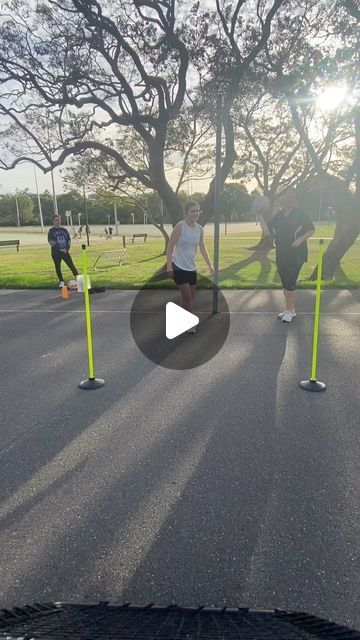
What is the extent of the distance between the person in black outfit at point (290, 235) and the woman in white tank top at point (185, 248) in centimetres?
134

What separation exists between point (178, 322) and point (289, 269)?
2.11 metres

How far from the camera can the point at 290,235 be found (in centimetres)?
587

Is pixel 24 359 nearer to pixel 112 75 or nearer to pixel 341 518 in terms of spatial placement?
pixel 341 518

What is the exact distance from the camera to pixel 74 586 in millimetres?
1839

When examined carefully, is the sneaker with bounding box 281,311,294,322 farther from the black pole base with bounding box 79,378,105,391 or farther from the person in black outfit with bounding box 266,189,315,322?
the black pole base with bounding box 79,378,105,391

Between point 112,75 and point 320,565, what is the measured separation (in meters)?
16.5

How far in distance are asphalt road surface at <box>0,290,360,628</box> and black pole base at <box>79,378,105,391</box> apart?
0.08 meters

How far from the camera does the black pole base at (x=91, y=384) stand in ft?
13.5

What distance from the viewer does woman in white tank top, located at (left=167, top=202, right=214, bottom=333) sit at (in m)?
5.34

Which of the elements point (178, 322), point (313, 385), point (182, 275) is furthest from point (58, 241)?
point (313, 385)
